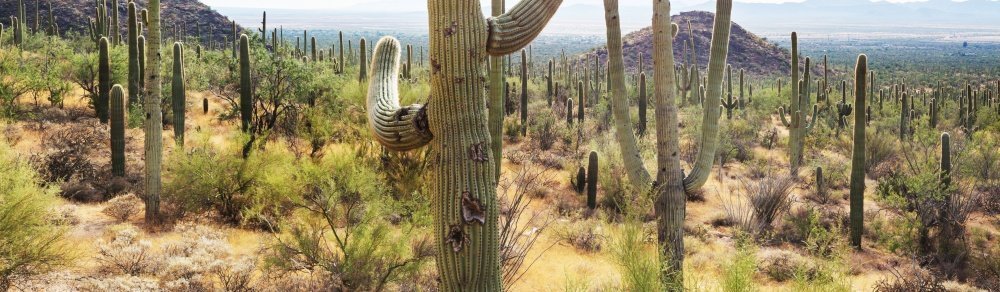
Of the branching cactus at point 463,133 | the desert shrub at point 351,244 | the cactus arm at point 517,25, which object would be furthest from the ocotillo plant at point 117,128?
the cactus arm at point 517,25

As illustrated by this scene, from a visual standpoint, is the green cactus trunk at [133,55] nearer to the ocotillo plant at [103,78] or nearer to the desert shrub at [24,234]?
the ocotillo plant at [103,78]

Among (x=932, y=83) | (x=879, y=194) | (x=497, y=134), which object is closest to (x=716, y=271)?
(x=497, y=134)

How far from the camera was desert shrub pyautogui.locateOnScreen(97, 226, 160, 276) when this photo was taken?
7.81m

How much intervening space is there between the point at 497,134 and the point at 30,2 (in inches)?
2165

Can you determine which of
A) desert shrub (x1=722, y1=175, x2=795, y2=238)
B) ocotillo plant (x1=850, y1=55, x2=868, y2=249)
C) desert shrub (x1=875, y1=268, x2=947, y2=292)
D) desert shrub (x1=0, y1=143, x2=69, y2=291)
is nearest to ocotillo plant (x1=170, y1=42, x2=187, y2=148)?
desert shrub (x1=0, y1=143, x2=69, y2=291)

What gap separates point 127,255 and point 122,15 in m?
51.1

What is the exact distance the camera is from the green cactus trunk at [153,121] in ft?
31.1

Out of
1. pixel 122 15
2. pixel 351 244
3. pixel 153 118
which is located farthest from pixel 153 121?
pixel 122 15

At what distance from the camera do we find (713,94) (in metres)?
7.38

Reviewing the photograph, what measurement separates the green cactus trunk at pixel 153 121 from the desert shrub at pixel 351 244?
276 centimetres

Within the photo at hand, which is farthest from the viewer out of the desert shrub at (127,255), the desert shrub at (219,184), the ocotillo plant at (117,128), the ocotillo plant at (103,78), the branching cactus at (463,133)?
the ocotillo plant at (103,78)

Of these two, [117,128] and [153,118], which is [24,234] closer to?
[153,118]

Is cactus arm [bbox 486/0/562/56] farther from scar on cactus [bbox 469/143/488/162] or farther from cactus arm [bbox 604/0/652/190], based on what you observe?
cactus arm [bbox 604/0/652/190]

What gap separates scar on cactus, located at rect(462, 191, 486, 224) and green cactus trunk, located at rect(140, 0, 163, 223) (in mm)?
7650
